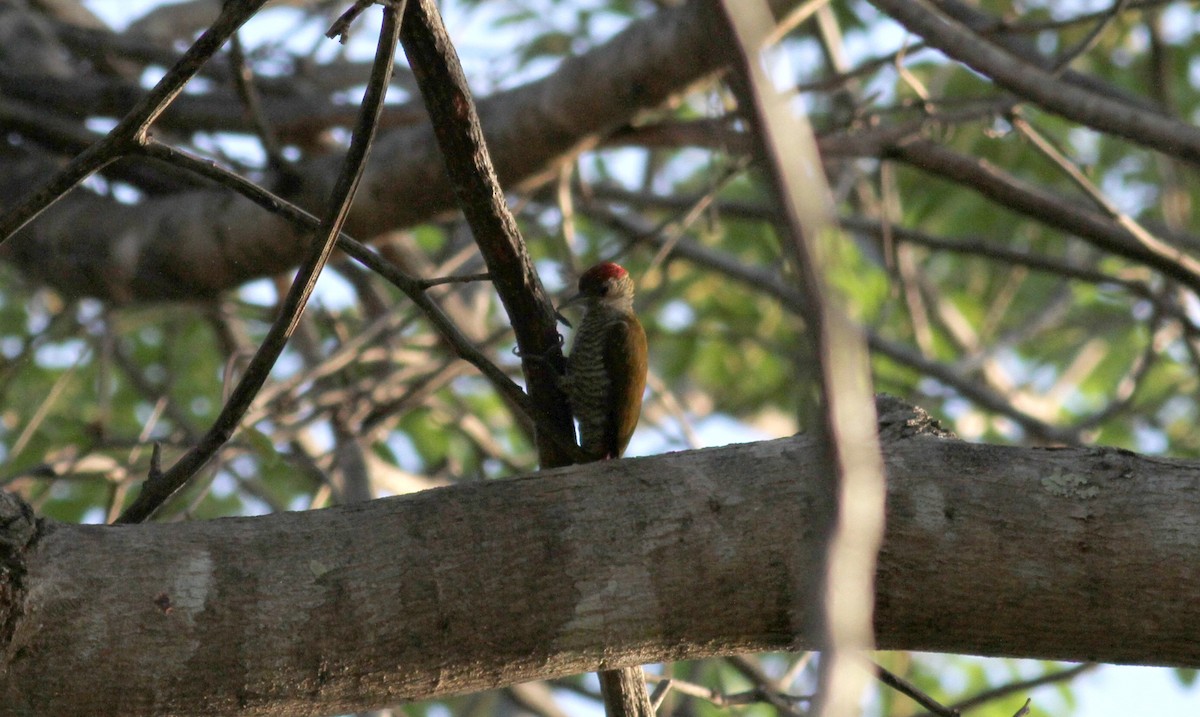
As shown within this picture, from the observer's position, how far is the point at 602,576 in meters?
2.05

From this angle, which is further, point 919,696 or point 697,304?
point 697,304

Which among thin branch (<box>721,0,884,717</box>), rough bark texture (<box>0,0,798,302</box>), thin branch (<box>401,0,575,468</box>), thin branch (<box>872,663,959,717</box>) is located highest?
rough bark texture (<box>0,0,798,302</box>)

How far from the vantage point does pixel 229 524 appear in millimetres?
2049

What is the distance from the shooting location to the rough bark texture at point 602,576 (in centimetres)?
193

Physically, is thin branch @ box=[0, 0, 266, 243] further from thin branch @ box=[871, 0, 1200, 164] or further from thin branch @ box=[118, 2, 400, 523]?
thin branch @ box=[871, 0, 1200, 164]

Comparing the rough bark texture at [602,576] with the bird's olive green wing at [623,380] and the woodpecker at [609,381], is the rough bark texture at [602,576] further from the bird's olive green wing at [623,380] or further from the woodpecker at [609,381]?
the bird's olive green wing at [623,380]

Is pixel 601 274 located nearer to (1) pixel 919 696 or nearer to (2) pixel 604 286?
(2) pixel 604 286

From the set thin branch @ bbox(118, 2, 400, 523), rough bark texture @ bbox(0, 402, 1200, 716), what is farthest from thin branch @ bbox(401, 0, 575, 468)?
rough bark texture @ bbox(0, 402, 1200, 716)

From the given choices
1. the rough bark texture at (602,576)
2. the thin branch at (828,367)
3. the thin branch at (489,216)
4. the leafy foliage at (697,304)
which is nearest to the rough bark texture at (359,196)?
the leafy foliage at (697,304)

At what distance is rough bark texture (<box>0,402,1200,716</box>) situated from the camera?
6.34ft

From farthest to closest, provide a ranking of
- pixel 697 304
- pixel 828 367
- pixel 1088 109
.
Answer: pixel 697 304, pixel 1088 109, pixel 828 367

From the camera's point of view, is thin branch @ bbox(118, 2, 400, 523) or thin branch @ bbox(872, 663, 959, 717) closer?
thin branch @ bbox(118, 2, 400, 523)

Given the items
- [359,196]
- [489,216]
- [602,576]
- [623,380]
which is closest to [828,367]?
[602,576]

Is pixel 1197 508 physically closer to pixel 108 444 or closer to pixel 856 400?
pixel 856 400
